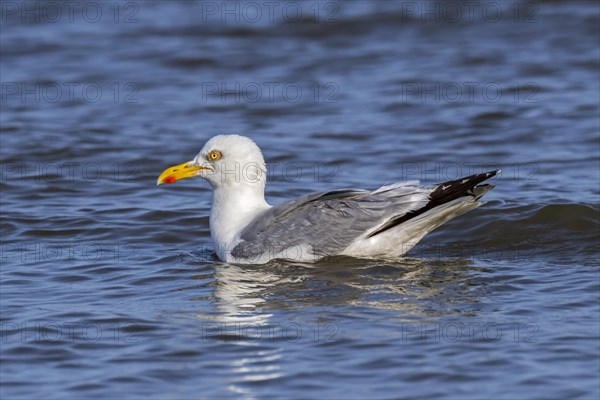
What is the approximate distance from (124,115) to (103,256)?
6.57 metres

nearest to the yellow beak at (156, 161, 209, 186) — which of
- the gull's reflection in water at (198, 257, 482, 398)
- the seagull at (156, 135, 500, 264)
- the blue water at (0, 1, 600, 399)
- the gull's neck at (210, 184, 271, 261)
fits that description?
the seagull at (156, 135, 500, 264)

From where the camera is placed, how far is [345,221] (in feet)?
32.6

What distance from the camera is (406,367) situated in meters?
7.30

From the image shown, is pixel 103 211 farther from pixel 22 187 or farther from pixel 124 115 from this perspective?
pixel 124 115

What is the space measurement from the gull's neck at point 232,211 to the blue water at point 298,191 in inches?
12.4

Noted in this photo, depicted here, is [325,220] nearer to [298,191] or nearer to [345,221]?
[345,221]

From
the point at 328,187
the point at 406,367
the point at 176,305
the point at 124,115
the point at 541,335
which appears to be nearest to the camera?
the point at 406,367

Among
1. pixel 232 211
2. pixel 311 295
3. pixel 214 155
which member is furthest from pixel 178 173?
pixel 311 295

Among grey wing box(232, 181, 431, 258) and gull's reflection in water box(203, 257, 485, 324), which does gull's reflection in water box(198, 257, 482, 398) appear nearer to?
gull's reflection in water box(203, 257, 485, 324)

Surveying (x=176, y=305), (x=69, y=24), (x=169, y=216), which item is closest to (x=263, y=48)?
(x=69, y=24)

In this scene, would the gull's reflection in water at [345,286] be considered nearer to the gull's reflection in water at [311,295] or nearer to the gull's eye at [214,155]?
the gull's reflection in water at [311,295]

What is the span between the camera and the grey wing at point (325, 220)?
9891 millimetres

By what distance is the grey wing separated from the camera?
989 cm

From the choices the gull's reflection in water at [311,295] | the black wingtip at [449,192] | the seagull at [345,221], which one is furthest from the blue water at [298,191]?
the black wingtip at [449,192]
